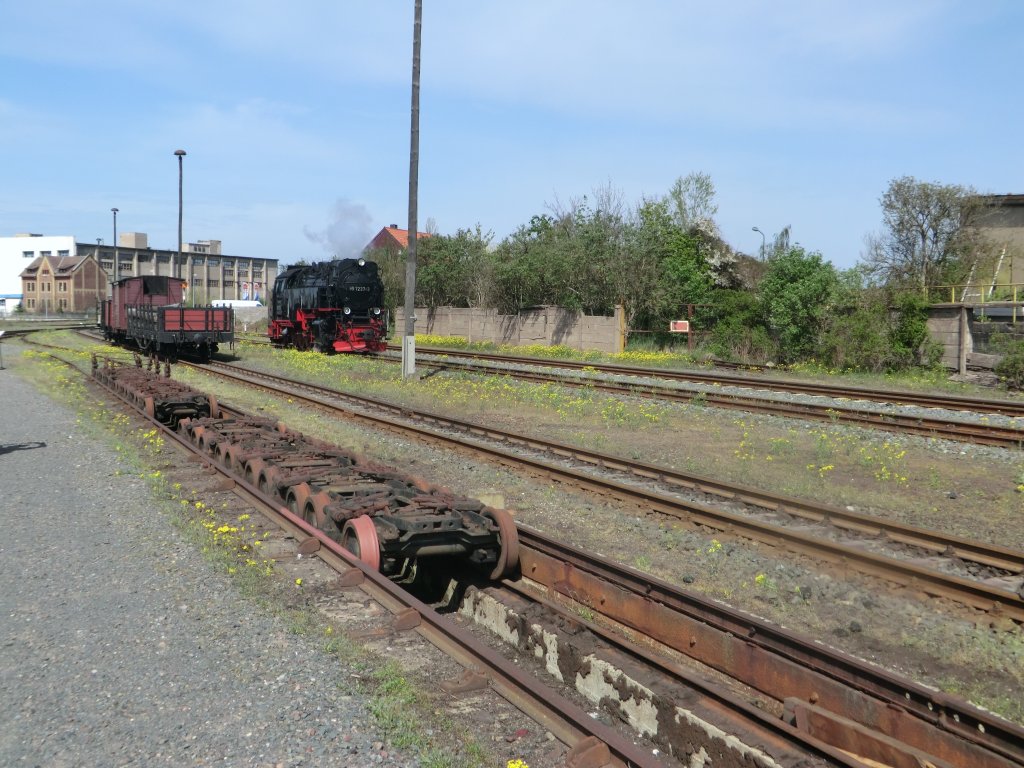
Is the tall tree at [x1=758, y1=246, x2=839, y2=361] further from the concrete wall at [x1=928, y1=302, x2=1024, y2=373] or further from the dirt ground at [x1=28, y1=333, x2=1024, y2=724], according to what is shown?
the dirt ground at [x1=28, y1=333, x2=1024, y2=724]

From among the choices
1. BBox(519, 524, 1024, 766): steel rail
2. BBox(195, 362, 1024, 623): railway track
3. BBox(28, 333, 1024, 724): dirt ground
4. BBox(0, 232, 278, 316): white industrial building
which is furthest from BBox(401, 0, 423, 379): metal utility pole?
BBox(0, 232, 278, 316): white industrial building

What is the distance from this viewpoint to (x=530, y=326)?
35.8 metres

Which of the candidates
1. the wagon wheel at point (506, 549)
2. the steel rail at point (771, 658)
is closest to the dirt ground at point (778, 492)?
the steel rail at point (771, 658)

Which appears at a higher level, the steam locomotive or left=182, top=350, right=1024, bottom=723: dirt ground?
the steam locomotive

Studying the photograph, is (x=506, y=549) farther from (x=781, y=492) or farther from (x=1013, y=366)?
(x=1013, y=366)

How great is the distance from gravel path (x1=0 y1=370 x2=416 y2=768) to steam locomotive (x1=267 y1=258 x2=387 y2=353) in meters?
21.4

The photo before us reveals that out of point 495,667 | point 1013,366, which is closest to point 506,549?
point 495,667

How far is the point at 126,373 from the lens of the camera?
62.8 ft

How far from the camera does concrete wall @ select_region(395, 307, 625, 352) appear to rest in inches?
1262

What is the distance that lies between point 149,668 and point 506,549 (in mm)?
2922

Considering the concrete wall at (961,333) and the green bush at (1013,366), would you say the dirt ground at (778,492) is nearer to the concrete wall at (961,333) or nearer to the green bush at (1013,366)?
the green bush at (1013,366)

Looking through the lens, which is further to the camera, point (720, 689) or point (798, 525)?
point (798, 525)

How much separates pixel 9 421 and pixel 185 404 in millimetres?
3576

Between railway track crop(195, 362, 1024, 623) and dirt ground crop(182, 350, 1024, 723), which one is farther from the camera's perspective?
railway track crop(195, 362, 1024, 623)
